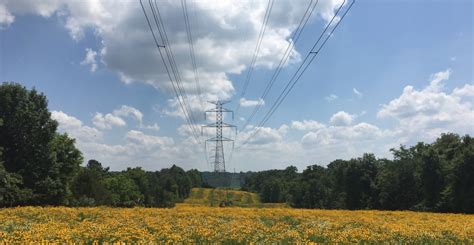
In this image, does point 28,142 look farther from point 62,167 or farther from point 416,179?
point 416,179

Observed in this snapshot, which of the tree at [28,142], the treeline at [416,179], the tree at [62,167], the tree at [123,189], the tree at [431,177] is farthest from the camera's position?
the tree at [123,189]

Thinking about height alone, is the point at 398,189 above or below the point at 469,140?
below

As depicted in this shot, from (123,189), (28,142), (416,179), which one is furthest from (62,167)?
(123,189)

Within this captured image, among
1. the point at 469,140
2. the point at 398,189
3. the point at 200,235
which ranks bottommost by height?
the point at 200,235

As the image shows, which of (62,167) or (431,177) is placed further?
(431,177)

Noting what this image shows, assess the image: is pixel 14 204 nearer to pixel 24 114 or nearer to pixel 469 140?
pixel 24 114

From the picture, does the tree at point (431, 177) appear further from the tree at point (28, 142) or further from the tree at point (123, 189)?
the tree at point (123, 189)

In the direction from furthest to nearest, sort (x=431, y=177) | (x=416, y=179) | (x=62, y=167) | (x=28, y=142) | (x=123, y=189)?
(x=123, y=189), (x=416, y=179), (x=431, y=177), (x=62, y=167), (x=28, y=142)

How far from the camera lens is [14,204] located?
49.6m

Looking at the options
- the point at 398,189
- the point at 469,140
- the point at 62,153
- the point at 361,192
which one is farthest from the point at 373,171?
the point at 62,153

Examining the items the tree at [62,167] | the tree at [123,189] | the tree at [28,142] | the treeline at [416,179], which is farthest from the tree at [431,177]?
the tree at [123,189]

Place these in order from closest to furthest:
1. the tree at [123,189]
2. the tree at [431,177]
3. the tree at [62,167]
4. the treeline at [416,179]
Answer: the tree at [62,167] → the treeline at [416,179] → the tree at [431,177] → the tree at [123,189]

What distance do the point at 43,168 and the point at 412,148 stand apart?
239 feet

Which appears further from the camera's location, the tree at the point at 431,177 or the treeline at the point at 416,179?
the tree at the point at 431,177
